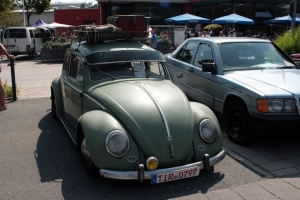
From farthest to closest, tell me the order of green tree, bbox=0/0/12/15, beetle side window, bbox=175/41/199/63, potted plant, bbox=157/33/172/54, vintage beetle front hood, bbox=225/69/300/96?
green tree, bbox=0/0/12/15 → potted plant, bbox=157/33/172/54 → beetle side window, bbox=175/41/199/63 → vintage beetle front hood, bbox=225/69/300/96

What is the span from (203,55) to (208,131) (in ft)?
9.50

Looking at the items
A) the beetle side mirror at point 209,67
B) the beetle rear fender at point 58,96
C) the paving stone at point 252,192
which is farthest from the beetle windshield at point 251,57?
the beetle rear fender at point 58,96

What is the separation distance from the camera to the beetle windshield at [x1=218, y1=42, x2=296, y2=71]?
237 inches

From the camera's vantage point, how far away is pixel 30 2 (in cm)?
3550

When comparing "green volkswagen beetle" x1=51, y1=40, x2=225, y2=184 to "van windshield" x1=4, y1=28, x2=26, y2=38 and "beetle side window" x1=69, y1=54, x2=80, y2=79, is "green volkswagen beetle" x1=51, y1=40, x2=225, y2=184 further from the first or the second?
"van windshield" x1=4, y1=28, x2=26, y2=38

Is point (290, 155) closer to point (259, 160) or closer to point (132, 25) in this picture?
point (259, 160)

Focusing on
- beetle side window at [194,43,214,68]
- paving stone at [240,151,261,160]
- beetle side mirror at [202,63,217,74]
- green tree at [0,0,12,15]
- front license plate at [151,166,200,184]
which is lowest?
paving stone at [240,151,261,160]

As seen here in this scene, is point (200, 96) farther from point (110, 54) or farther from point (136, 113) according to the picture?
point (136, 113)

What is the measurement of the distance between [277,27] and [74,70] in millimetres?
28554

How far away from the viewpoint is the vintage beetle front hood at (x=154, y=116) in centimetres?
378

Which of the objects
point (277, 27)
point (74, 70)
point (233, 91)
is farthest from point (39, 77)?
point (277, 27)

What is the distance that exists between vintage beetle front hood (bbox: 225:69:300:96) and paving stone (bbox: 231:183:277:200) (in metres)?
1.41

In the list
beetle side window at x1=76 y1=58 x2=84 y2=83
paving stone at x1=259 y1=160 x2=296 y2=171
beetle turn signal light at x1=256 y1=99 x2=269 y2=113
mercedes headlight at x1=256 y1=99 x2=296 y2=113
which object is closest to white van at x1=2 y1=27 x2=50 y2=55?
beetle side window at x1=76 y1=58 x2=84 y2=83

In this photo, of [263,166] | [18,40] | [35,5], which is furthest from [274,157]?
[35,5]
